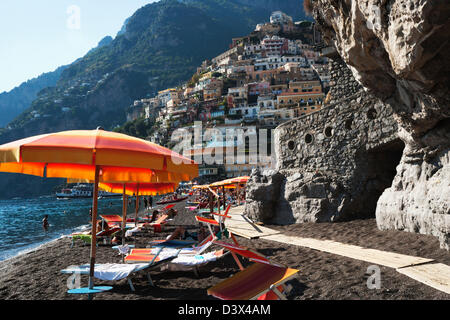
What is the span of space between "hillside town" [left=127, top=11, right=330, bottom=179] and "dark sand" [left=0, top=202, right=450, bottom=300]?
4028cm

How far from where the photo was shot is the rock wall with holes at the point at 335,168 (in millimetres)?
8117

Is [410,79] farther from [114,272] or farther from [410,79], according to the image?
[114,272]

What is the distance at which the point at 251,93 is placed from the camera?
8556cm

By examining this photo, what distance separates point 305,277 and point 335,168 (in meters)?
5.19

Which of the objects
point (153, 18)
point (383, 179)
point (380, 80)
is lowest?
point (383, 179)

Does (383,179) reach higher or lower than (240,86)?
lower

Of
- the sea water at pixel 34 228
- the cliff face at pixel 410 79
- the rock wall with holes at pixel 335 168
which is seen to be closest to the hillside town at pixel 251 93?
the sea water at pixel 34 228

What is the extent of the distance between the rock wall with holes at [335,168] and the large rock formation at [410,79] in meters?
1.75

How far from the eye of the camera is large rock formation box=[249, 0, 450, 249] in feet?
10.6

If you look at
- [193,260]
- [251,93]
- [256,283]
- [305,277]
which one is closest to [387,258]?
[305,277]

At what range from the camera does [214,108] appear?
84.9 m

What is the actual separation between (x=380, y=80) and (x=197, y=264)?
444 cm
